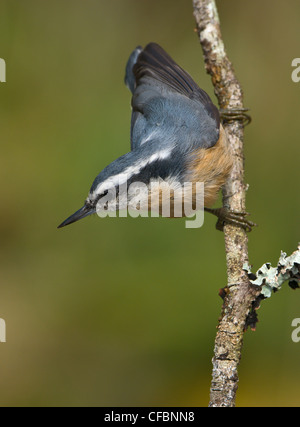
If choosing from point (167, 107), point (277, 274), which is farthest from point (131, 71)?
point (277, 274)

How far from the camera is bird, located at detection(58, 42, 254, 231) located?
2.39 meters

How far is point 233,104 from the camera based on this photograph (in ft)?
9.92

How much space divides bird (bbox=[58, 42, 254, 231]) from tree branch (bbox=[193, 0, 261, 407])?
9cm

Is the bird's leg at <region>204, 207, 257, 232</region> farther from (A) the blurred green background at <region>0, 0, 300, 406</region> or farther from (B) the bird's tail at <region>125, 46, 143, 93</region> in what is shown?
(B) the bird's tail at <region>125, 46, 143, 93</region>

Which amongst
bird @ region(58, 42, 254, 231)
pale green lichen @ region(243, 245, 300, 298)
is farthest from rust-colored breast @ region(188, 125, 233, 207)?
pale green lichen @ region(243, 245, 300, 298)

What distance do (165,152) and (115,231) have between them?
92 centimetres

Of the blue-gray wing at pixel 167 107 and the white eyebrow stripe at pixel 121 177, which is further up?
the blue-gray wing at pixel 167 107

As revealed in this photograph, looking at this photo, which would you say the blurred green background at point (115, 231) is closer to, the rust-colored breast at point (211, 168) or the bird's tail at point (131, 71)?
the bird's tail at point (131, 71)

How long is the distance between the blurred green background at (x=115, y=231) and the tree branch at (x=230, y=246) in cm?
39

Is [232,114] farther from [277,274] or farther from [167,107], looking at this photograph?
[277,274]

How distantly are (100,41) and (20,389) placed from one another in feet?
7.95

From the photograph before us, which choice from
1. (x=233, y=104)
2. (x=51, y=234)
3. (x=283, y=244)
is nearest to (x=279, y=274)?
(x=283, y=244)

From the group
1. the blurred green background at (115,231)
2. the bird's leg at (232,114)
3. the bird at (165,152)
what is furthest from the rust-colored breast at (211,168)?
the blurred green background at (115,231)

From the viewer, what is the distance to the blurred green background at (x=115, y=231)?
2963 millimetres
